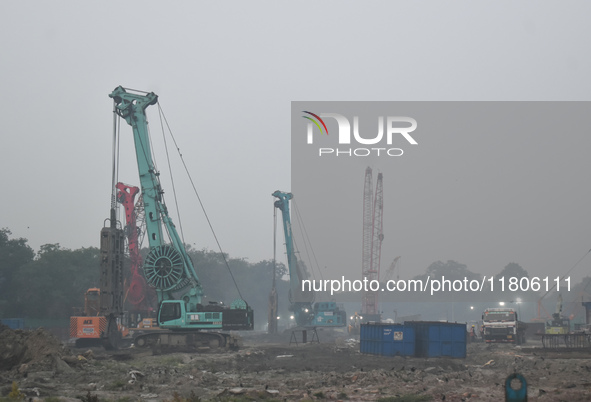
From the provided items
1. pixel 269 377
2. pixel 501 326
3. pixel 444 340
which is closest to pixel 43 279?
pixel 501 326

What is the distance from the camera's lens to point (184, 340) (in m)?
45.2

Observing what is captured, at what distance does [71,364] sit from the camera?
32062 millimetres

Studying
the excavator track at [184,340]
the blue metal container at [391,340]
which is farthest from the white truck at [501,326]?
the excavator track at [184,340]

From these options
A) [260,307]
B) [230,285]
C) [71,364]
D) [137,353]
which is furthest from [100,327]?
[260,307]

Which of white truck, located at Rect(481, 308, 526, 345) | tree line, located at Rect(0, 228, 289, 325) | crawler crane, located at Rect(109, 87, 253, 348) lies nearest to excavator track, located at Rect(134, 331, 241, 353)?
crawler crane, located at Rect(109, 87, 253, 348)

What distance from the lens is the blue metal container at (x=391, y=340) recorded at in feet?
129

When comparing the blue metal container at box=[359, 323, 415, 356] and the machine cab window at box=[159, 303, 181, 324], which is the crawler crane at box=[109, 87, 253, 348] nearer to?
the machine cab window at box=[159, 303, 181, 324]

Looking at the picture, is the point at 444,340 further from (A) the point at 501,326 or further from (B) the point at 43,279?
(B) the point at 43,279

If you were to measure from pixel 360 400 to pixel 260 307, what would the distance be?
6485 inches

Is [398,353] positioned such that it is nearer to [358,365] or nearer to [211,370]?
[358,365]

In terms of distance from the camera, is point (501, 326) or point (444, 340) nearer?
point (444, 340)

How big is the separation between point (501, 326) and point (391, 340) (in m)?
19.2

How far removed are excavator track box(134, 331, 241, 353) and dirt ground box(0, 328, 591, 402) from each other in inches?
184

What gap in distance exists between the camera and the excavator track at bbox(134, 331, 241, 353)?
147 ft
